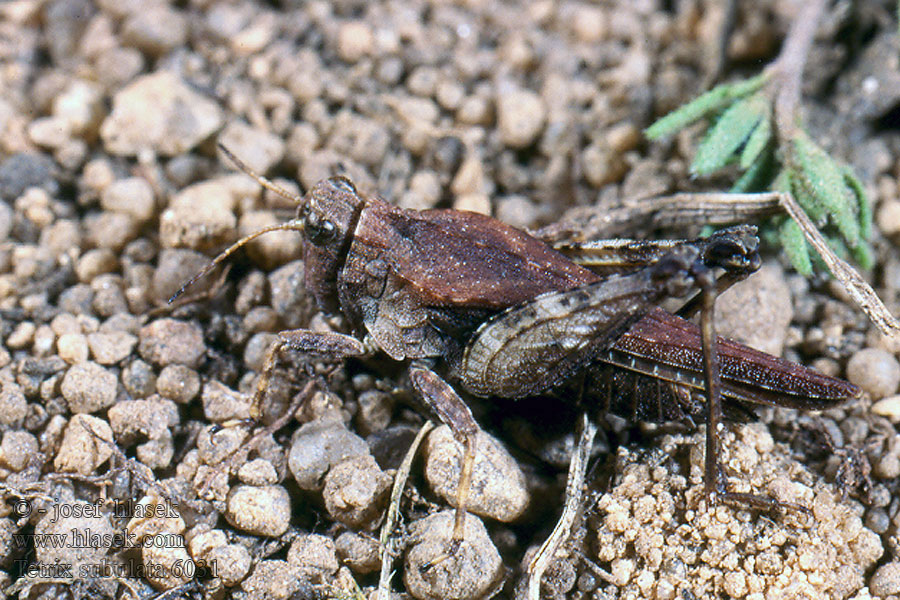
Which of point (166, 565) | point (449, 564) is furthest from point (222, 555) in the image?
point (449, 564)

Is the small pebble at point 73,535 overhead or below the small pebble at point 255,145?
below

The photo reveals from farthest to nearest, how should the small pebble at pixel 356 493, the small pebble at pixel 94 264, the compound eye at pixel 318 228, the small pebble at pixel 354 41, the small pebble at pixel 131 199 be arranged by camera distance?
1. the small pebble at pixel 354 41
2. the small pebble at pixel 131 199
3. the small pebble at pixel 94 264
4. the compound eye at pixel 318 228
5. the small pebble at pixel 356 493

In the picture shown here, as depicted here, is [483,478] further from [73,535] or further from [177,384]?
[73,535]

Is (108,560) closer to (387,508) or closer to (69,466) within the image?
(69,466)

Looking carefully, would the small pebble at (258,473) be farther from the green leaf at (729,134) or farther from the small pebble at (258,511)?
the green leaf at (729,134)

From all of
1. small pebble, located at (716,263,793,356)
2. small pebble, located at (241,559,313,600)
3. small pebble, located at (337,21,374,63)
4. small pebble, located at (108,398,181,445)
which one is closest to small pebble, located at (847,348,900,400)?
small pebble, located at (716,263,793,356)

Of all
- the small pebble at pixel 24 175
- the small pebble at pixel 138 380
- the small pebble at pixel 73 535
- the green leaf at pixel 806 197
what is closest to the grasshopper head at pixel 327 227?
the small pebble at pixel 138 380

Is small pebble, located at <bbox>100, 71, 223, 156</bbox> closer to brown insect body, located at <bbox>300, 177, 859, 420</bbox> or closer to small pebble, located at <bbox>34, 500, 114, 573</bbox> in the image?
brown insect body, located at <bbox>300, 177, 859, 420</bbox>
